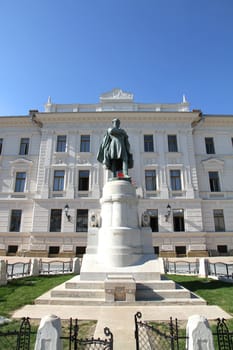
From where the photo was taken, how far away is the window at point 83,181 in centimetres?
2491

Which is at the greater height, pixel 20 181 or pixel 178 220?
pixel 20 181

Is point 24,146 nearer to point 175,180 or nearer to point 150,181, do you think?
point 150,181

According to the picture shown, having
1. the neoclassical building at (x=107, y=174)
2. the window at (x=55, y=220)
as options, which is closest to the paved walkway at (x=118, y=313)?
→ the neoclassical building at (x=107, y=174)

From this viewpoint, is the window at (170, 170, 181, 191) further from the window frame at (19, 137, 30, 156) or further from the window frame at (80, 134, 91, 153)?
the window frame at (19, 137, 30, 156)

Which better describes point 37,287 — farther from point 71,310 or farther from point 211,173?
point 211,173

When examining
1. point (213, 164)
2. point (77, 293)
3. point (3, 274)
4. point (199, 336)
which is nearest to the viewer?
point (199, 336)

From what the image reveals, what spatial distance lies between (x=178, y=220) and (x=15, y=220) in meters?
17.0

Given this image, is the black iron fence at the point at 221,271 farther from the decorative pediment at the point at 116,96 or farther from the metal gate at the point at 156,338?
the decorative pediment at the point at 116,96

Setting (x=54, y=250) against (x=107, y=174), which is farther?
(x=54, y=250)

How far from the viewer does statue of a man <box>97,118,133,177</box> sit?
36.6ft

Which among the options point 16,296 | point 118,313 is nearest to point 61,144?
point 16,296

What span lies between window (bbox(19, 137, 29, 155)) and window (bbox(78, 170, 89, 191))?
23.8 ft

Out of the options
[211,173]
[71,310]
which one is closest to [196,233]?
[211,173]

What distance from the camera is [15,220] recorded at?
79.1 ft
